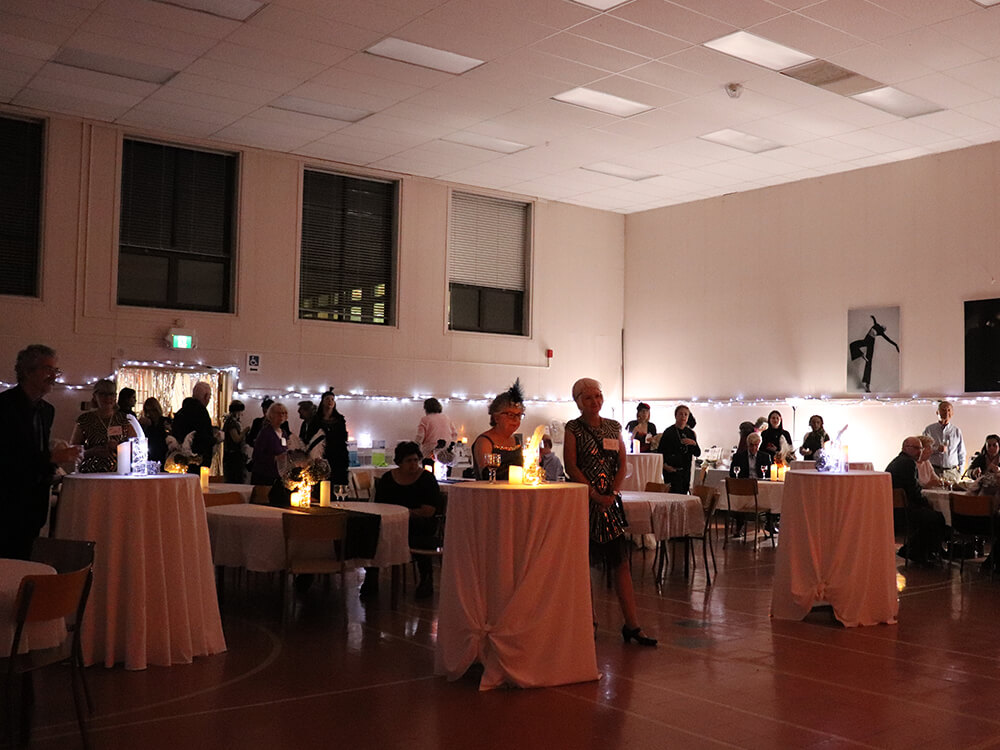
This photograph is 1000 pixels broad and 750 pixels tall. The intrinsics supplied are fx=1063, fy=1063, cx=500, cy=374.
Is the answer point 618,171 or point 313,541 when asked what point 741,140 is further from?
point 313,541

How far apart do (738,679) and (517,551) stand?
1.39 metres

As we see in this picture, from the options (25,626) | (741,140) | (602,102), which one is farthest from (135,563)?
(741,140)

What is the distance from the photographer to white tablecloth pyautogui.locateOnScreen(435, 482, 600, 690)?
5.34 metres

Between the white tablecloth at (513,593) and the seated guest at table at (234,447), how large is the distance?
7.16 meters

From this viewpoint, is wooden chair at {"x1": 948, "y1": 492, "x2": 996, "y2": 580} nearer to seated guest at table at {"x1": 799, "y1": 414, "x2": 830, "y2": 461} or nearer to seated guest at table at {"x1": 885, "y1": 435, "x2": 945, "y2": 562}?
seated guest at table at {"x1": 885, "y1": 435, "x2": 945, "y2": 562}

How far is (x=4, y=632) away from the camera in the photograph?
3.66 metres

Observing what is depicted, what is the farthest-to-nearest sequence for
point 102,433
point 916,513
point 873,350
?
point 873,350 → point 916,513 → point 102,433

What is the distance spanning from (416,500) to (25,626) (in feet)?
14.7

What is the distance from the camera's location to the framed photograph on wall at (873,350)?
13562 millimetres

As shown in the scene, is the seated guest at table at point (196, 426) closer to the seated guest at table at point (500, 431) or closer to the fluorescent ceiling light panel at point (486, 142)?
the seated guest at table at point (500, 431)

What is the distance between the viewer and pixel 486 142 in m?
13.2

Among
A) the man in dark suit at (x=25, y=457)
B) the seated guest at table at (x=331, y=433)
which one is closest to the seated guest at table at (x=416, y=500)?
the seated guest at table at (x=331, y=433)

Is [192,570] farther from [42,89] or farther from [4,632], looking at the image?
[42,89]

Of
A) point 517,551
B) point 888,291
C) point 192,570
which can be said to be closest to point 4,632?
point 192,570
